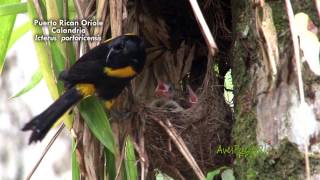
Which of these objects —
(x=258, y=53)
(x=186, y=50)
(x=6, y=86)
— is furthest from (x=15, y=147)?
(x=258, y=53)

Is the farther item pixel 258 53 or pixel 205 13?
pixel 205 13

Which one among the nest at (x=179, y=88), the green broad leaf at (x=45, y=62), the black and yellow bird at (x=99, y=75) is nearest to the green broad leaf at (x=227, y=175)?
the nest at (x=179, y=88)

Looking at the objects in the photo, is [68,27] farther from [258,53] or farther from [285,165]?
[285,165]

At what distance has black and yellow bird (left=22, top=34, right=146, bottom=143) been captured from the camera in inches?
52.1

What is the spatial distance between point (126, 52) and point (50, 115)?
36cm

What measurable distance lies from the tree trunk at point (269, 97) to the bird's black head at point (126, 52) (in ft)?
1.06

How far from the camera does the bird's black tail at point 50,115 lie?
128 cm

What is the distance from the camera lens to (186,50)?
2037mm

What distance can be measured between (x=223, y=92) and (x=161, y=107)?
0.94ft

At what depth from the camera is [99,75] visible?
5.15 feet

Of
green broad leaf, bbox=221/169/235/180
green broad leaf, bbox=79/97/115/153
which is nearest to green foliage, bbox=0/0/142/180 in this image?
green broad leaf, bbox=79/97/115/153

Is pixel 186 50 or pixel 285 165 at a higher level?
pixel 186 50

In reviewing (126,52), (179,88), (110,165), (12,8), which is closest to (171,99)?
(179,88)

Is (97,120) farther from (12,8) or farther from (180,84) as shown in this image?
(180,84)
